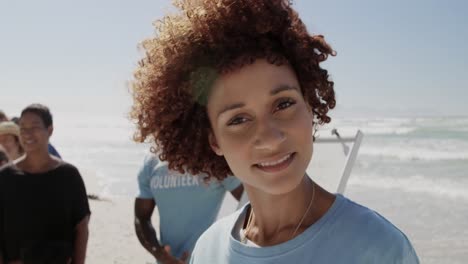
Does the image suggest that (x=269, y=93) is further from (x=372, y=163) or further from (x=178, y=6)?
(x=372, y=163)

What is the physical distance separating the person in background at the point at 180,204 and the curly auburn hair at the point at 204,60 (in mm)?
1692

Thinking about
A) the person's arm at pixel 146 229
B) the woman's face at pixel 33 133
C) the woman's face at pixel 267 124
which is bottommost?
the person's arm at pixel 146 229

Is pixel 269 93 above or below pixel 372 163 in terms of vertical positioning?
above

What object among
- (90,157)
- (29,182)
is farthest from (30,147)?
(90,157)

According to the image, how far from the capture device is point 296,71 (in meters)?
1.41

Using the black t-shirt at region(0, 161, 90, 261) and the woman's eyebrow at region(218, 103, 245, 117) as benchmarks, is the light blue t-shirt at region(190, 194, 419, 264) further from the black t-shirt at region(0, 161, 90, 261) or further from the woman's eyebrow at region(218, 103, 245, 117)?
the black t-shirt at region(0, 161, 90, 261)

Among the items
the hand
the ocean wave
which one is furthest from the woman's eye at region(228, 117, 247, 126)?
the ocean wave

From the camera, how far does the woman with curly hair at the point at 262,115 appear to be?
120cm

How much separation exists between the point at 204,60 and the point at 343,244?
0.57 m

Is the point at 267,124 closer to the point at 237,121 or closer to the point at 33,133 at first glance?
the point at 237,121

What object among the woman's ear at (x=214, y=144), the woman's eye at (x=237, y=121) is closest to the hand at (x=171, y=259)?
the woman's ear at (x=214, y=144)

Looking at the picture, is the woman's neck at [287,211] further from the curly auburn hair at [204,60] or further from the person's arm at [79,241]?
the person's arm at [79,241]

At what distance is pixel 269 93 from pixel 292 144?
129mm

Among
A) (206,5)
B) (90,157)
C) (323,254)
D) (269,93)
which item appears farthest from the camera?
(90,157)
